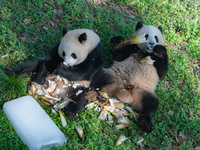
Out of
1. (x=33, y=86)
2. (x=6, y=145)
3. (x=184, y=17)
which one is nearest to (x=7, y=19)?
(x=33, y=86)

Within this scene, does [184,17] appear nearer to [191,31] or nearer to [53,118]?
[191,31]

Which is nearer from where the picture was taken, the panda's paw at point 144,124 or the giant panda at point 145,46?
the panda's paw at point 144,124

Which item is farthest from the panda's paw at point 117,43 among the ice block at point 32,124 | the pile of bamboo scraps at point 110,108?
the ice block at point 32,124

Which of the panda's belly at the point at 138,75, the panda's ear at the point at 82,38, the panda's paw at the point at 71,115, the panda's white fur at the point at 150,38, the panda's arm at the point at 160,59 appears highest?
the panda's ear at the point at 82,38

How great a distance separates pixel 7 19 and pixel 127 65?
305 cm

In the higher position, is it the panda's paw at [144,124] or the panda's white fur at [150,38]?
the panda's white fur at [150,38]

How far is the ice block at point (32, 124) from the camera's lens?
3.28 m

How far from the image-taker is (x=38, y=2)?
5.61 metres

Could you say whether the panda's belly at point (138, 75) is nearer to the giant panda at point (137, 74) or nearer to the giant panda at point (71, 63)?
the giant panda at point (137, 74)

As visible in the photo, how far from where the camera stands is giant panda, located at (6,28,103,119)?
4.09m

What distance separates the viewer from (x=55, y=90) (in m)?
4.45

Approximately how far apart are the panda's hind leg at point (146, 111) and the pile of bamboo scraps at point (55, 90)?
1.26 m

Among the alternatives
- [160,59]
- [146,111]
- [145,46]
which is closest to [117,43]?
[145,46]

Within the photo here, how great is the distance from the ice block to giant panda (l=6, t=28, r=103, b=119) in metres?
0.54
